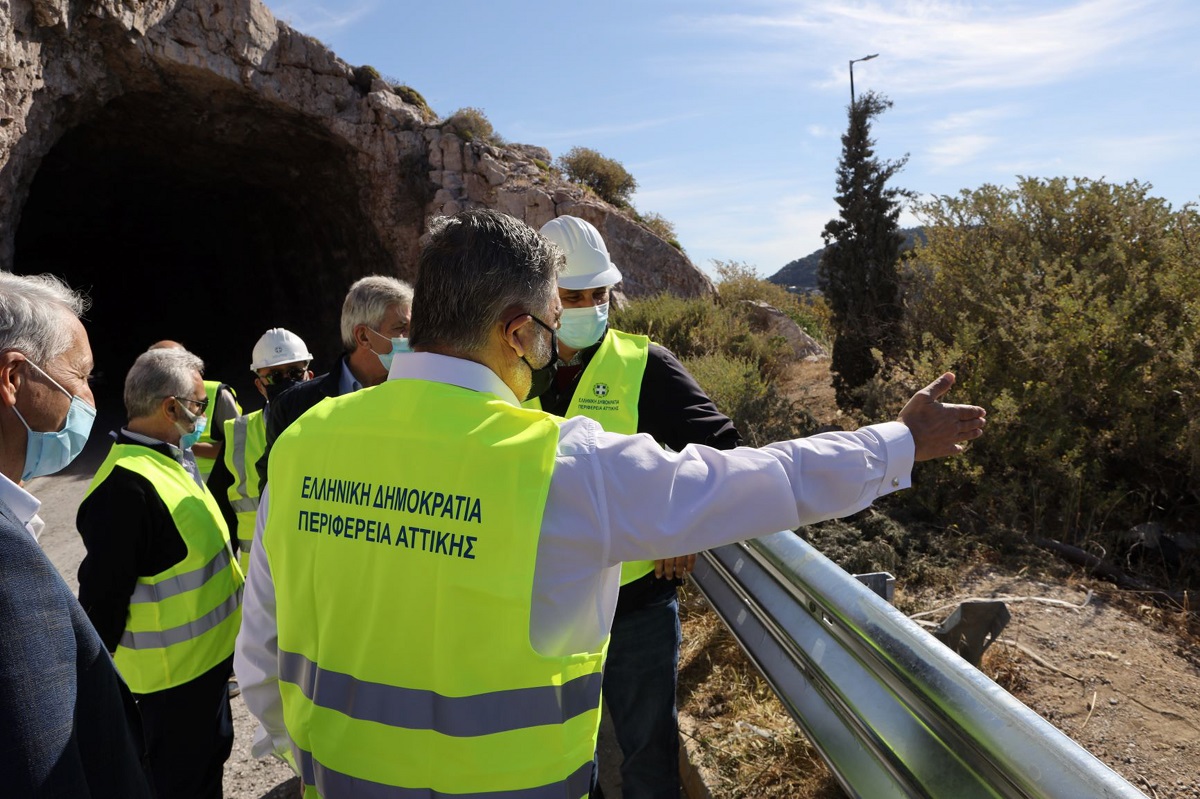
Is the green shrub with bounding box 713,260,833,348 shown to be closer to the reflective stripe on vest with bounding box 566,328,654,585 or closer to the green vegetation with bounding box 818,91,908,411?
the green vegetation with bounding box 818,91,908,411

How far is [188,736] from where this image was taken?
9.48 ft

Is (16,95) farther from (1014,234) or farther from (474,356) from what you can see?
(1014,234)

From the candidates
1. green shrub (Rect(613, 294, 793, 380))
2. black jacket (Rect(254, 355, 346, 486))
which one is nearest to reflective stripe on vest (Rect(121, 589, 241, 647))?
black jacket (Rect(254, 355, 346, 486))

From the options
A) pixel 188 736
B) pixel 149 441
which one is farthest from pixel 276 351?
pixel 188 736

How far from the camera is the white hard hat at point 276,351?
5.41m

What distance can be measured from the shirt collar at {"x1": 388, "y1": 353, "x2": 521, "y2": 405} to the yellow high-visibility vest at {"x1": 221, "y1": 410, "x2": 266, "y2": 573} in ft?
8.94

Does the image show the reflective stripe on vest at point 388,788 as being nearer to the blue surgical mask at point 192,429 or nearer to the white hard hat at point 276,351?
the blue surgical mask at point 192,429

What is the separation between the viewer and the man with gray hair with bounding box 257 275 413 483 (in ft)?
11.4

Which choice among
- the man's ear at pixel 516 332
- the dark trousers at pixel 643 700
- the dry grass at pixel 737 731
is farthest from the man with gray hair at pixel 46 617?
the dry grass at pixel 737 731

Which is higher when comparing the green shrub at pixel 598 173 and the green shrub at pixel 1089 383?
the green shrub at pixel 598 173

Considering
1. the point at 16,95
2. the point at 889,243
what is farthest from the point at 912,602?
the point at 16,95

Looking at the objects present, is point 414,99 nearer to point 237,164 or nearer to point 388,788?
point 237,164

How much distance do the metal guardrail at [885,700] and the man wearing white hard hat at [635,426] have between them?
34 cm

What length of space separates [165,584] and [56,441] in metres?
1.37
